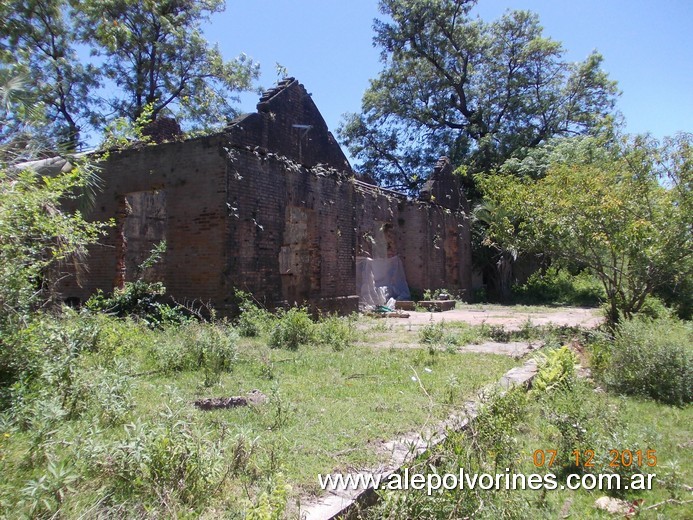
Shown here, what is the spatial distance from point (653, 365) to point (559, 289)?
16.9m

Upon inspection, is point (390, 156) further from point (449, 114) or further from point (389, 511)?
point (389, 511)

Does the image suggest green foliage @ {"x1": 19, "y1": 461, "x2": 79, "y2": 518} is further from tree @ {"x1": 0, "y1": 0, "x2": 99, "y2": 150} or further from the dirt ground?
tree @ {"x1": 0, "y1": 0, "x2": 99, "y2": 150}

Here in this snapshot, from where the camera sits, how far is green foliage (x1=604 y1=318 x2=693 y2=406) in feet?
17.6

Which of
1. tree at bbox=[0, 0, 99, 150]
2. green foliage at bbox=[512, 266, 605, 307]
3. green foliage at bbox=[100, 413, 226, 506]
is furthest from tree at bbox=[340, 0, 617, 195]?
green foliage at bbox=[100, 413, 226, 506]

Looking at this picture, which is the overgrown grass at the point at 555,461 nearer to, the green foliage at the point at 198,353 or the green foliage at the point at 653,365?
the green foliage at the point at 653,365

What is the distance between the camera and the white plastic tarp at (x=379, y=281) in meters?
16.2

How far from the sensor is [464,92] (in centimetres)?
2827

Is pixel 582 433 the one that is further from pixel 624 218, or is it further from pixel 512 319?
pixel 512 319

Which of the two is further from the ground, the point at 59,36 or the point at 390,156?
the point at 59,36

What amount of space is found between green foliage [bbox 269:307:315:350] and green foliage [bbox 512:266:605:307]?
1454 centimetres

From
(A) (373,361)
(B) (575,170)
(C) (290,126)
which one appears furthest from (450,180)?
(A) (373,361)

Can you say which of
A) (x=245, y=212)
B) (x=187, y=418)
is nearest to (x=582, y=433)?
(x=187, y=418)

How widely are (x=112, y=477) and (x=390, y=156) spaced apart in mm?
28725

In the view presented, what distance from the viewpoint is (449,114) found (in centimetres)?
2875
